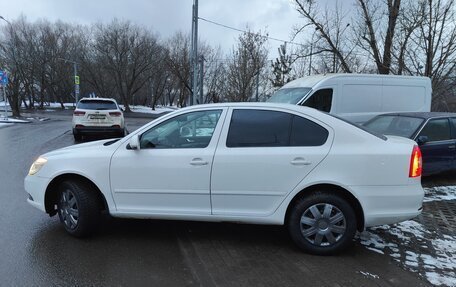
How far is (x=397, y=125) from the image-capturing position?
25.8ft

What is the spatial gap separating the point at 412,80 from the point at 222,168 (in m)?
8.62

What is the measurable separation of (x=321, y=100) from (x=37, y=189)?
7.35 metres

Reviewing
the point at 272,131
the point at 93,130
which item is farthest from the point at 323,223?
the point at 93,130

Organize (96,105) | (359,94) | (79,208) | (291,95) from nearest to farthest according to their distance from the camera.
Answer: (79,208) → (359,94) → (291,95) → (96,105)

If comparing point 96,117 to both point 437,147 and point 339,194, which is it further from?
point 339,194

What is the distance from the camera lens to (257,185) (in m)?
4.16

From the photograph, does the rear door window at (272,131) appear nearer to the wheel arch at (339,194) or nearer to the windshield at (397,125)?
the wheel arch at (339,194)

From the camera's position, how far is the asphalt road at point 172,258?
3588mm

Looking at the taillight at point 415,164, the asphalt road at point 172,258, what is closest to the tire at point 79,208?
the asphalt road at point 172,258

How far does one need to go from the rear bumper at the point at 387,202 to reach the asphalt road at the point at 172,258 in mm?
472

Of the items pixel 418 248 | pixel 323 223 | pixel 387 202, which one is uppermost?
pixel 387 202

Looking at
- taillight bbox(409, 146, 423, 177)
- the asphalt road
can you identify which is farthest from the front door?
taillight bbox(409, 146, 423, 177)

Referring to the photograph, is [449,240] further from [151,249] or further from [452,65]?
[452,65]

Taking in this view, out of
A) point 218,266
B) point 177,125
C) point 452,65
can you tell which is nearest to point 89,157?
point 177,125
